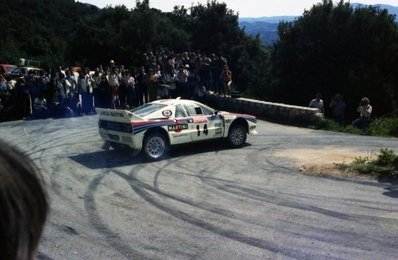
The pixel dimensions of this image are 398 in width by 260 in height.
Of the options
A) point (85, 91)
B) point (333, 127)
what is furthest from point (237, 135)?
point (85, 91)

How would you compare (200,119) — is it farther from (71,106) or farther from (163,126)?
(71,106)

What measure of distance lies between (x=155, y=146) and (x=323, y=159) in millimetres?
4448

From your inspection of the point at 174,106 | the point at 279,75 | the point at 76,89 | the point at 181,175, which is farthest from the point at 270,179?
the point at 279,75

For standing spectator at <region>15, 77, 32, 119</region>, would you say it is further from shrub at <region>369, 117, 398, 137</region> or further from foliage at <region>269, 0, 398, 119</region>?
foliage at <region>269, 0, 398, 119</region>

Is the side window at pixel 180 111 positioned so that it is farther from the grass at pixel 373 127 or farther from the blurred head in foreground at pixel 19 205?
the blurred head in foreground at pixel 19 205

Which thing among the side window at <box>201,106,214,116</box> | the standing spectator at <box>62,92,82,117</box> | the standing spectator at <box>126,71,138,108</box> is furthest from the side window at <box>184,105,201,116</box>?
the standing spectator at <box>62,92,82,117</box>

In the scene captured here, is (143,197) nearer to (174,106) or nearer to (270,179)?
(270,179)

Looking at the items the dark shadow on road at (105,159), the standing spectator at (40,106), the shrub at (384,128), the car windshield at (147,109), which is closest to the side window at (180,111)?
the car windshield at (147,109)

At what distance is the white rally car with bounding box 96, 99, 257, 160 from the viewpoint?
1250 cm

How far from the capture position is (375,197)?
29.6ft

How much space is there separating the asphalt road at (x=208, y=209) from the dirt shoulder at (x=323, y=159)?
1.13 feet

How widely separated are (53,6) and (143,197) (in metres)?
86.5

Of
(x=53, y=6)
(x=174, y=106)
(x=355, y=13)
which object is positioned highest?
(x=53, y=6)

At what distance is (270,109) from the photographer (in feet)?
69.8
